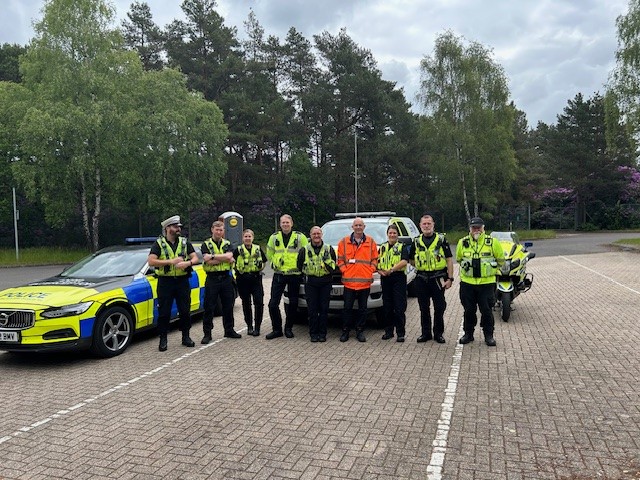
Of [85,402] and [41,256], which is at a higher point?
[41,256]

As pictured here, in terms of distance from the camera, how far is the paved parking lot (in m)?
3.60

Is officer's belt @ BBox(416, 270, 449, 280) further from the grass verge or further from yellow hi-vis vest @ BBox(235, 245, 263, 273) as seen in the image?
the grass verge

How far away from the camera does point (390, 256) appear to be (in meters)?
7.24

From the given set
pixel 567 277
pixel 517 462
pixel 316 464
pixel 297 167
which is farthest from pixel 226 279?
pixel 297 167

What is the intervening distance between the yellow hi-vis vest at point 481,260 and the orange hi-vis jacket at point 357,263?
127 cm

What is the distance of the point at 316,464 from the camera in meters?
3.60

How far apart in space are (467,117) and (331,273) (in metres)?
31.0

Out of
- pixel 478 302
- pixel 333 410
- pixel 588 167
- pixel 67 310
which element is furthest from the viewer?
pixel 588 167

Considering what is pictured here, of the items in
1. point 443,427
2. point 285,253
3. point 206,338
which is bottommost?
point 443,427

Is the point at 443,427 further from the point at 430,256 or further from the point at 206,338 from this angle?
the point at 206,338

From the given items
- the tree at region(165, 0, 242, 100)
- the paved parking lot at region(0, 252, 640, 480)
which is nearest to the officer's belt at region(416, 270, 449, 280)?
the paved parking lot at region(0, 252, 640, 480)

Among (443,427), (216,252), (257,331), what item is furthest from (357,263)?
(443,427)

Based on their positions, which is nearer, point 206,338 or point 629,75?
point 206,338

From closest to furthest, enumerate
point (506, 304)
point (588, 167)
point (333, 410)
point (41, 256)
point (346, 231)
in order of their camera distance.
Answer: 1. point (333, 410)
2. point (506, 304)
3. point (346, 231)
4. point (41, 256)
5. point (588, 167)
